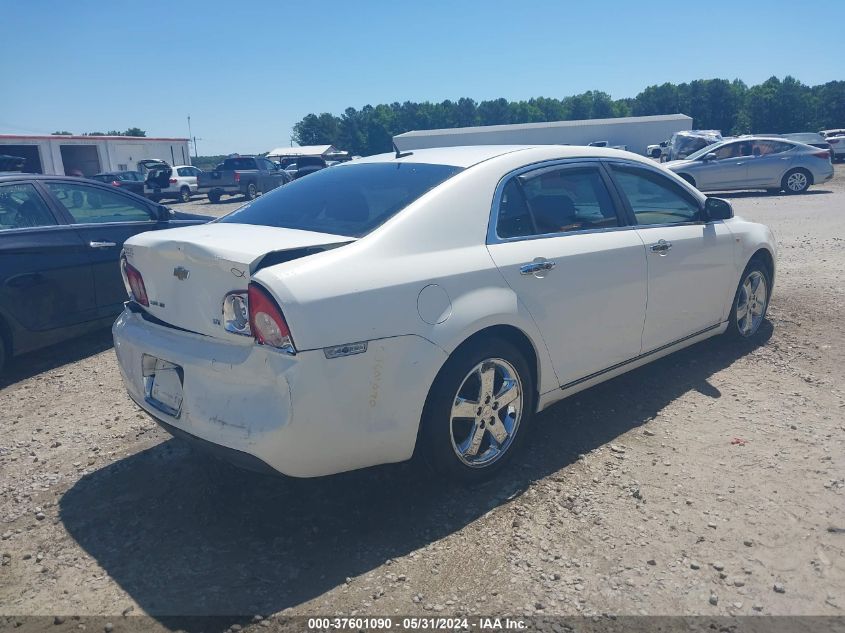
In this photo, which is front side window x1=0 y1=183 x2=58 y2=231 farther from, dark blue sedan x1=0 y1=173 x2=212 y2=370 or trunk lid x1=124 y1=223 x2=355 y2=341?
trunk lid x1=124 y1=223 x2=355 y2=341

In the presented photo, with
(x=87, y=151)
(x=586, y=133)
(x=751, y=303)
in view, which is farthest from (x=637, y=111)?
(x=751, y=303)

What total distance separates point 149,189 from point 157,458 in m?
27.2

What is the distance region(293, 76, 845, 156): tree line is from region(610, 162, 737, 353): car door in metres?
83.2

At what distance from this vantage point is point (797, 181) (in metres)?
18.6

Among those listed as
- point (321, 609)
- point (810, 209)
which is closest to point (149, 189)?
point (810, 209)

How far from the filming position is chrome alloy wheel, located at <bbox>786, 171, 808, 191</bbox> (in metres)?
18.5

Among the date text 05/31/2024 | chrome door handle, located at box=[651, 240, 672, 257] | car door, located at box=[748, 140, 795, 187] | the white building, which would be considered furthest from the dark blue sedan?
the white building

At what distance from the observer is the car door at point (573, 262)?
3.54 metres

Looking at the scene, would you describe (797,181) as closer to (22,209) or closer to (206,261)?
(22,209)

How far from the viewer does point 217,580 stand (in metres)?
2.81

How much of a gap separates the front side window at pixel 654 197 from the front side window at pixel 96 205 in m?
4.64

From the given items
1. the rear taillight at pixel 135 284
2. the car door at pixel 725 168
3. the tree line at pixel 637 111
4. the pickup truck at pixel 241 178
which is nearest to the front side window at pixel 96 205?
the rear taillight at pixel 135 284

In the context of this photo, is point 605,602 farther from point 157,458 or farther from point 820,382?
point 820,382

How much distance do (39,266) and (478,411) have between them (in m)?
4.15
